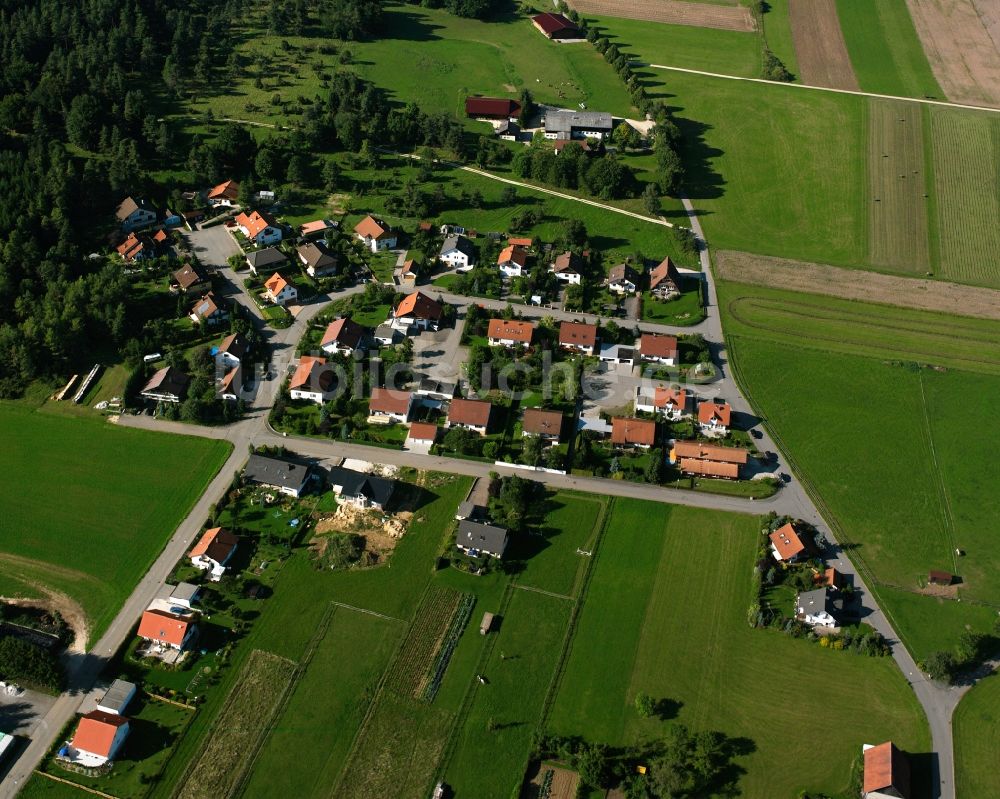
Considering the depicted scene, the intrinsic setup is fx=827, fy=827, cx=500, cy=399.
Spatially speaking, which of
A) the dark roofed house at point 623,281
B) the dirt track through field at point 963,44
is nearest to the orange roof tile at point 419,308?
the dark roofed house at point 623,281

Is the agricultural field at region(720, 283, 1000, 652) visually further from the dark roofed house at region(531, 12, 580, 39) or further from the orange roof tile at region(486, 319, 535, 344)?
the dark roofed house at region(531, 12, 580, 39)

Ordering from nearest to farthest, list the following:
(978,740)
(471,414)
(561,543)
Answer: (978,740) → (561,543) → (471,414)

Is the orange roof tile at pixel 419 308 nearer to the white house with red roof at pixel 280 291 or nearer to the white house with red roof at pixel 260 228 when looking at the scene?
the white house with red roof at pixel 280 291

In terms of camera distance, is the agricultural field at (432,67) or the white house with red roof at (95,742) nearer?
the white house with red roof at (95,742)

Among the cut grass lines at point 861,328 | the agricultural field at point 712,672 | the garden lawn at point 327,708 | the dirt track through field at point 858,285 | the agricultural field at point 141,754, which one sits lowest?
the agricultural field at point 141,754

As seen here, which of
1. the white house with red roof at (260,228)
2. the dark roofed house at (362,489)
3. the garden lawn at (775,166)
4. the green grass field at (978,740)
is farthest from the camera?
the garden lawn at (775,166)

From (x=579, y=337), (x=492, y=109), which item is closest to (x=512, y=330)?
(x=579, y=337)

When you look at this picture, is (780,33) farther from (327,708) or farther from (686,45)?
(327,708)
